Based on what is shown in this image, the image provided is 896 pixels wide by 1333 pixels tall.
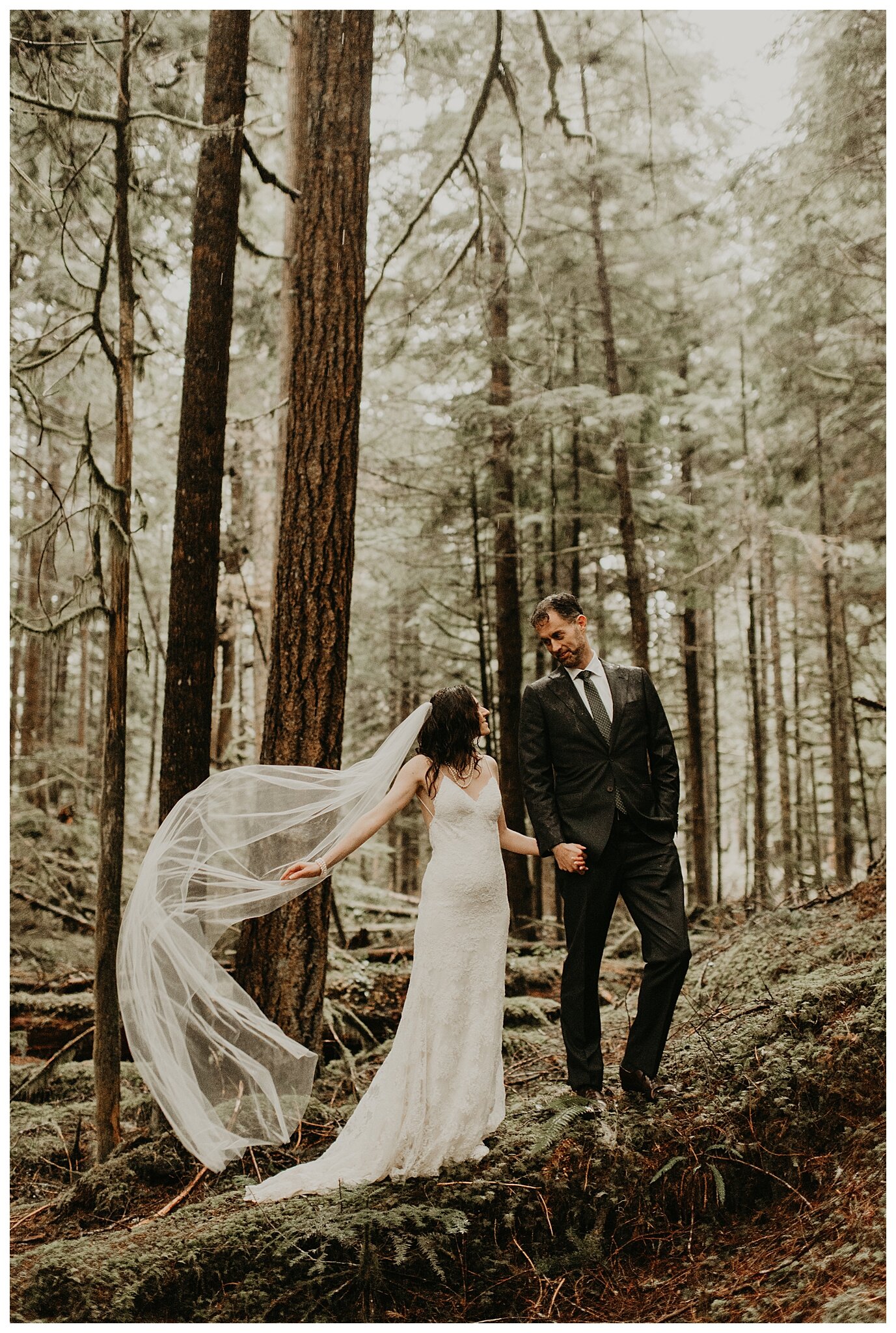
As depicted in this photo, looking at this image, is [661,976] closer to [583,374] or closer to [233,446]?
[233,446]

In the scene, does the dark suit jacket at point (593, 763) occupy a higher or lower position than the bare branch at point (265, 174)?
lower

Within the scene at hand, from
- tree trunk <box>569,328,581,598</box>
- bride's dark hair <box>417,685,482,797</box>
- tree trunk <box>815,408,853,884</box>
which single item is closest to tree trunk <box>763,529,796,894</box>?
tree trunk <box>815,408,853,884</box>

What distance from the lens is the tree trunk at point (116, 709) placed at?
5.32 metres

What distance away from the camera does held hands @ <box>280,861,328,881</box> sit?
455 centimetres

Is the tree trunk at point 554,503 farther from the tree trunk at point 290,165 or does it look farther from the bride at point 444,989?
the bride at point 444,989

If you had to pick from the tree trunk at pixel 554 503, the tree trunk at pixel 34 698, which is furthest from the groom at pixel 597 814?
the tree trunk at pixel 34 698

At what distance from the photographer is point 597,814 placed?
4668 millimetres

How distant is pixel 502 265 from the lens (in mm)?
12734

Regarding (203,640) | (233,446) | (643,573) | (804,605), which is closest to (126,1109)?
(203,640)

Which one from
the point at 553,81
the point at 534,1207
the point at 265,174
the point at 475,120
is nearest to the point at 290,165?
the point at 265,174

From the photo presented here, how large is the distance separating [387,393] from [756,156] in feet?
18.4

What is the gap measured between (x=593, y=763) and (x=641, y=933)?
92 centimetres

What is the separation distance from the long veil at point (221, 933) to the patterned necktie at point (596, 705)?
89 centimetres

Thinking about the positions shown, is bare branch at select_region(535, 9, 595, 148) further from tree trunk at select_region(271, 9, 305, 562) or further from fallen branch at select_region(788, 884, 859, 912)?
fallen branch at select_region(788, 884, 859, 912)
